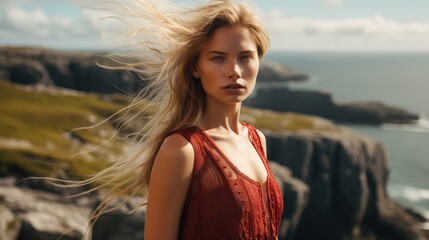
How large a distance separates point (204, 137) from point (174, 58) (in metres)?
0.87

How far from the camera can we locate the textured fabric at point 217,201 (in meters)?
4.57

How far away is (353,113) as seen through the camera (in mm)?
170250

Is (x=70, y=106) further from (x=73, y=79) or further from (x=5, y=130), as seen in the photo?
(x=73, y=79)

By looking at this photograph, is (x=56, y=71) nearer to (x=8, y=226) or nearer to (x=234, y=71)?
(x=8, y=226)

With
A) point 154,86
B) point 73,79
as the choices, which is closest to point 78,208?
point 154,86

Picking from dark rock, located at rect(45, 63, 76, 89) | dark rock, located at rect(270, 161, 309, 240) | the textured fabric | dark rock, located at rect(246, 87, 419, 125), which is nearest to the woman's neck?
the textured fabric

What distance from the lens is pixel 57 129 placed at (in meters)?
63.5

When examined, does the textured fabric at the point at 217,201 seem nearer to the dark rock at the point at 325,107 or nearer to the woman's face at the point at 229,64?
the woman's face at the point at 229,64

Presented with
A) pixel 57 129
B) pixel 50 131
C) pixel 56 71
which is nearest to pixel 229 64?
pixel 50 131

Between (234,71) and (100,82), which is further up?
(234,71)

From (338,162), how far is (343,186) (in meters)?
3.38

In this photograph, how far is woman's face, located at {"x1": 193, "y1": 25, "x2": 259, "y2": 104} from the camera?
498cm

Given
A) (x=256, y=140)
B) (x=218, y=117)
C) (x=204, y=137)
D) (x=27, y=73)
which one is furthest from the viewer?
(x=27, y=73)

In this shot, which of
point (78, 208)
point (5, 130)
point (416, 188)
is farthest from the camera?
point (416, 188)
